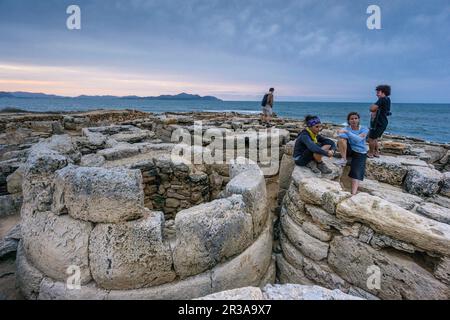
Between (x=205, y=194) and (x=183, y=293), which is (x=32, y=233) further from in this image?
(x=205, y=194)

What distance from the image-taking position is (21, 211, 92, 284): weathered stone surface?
2696 mm

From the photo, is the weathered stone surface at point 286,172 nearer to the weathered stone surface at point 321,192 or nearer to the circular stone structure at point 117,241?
the weathered stone surface at point 321,192

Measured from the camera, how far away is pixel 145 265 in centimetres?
269

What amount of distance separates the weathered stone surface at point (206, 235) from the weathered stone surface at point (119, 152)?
3.56 m

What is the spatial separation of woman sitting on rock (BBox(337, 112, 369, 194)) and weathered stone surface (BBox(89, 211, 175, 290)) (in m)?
3.35

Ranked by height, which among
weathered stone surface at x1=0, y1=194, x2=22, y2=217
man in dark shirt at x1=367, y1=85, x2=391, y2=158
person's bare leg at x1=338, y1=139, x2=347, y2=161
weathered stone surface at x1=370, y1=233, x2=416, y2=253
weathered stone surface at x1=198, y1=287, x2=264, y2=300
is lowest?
weathered stone surface at x1=0, y1=194, x2=22, y2=217

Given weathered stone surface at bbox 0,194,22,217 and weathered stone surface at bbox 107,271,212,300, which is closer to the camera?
weathered stone surface at bbox 107,271,212,300

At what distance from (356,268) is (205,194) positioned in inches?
126

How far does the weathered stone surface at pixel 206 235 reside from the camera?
9.08 ft

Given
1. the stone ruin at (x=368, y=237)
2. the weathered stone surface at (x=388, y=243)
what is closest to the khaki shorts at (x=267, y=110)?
the stone ruin at (x=368, y=237)

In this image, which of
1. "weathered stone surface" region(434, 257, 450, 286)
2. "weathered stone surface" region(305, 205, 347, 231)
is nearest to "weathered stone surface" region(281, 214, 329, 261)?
"weathered stone surface" region(305, 205, 347, 231)

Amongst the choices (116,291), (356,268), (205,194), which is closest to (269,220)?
(356,268)

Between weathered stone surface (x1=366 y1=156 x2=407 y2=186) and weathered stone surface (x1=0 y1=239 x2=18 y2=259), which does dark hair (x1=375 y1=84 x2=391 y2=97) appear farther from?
weathered stone surface (x1=0 y1=239 x2=18 y2=259)

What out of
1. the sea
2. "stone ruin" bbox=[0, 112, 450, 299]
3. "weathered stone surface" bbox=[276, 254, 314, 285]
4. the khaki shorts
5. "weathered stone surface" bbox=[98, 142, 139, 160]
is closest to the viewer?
"stone ruin" bbox=[0, 112, 450, 299]
